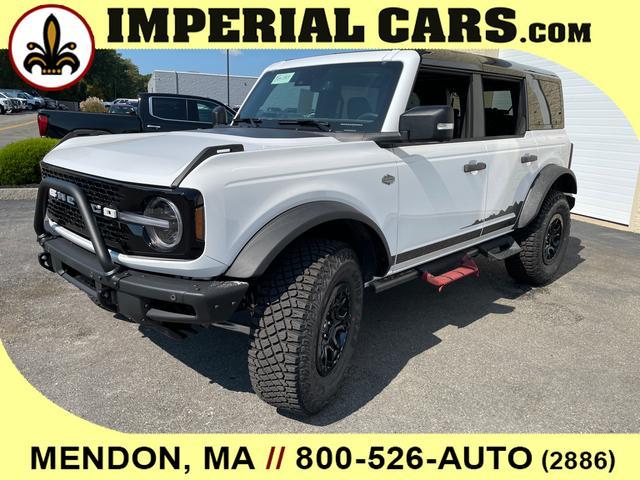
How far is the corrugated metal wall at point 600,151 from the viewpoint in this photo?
8.59 m

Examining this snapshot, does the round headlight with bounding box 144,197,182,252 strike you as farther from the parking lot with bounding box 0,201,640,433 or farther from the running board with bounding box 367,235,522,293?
the running board with bounding box 367,235,522,293

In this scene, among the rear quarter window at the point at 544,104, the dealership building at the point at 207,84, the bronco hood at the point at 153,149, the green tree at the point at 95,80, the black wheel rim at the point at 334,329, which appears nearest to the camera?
the bronco hood at the point at 153,149

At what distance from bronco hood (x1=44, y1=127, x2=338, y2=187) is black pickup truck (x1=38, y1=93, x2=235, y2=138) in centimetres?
575

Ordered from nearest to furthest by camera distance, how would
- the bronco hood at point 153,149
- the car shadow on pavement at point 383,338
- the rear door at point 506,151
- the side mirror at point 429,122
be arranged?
the bronco hood at point 153,149, the side mirror at point 429,122, the car shadow on pavement at point 383,338, the rear door at point 506,151

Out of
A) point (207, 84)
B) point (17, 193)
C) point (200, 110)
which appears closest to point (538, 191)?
point (200, 110)

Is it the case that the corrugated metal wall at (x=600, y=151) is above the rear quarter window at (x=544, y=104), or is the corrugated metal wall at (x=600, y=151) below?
below

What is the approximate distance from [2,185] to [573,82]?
1038 centimetres

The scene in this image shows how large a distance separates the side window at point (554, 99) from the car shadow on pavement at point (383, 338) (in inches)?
67.5

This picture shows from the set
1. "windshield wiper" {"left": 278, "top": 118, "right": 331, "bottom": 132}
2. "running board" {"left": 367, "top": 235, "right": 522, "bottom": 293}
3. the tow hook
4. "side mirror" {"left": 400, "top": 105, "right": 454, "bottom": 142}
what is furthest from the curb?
"side mirror" {"left": 400, "top": 105, "right": 454, "bottom": 142}

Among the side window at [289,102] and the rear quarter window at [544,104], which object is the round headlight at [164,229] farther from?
the rear quarter window at [544,104]

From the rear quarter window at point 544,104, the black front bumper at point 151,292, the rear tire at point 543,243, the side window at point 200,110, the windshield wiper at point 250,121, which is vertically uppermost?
the rear quarter window at point 544,104

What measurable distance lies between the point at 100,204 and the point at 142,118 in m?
6.95

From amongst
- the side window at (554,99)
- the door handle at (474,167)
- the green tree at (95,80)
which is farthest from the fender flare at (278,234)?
the green tree at (95,80)

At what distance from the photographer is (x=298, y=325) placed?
2.58 meters
